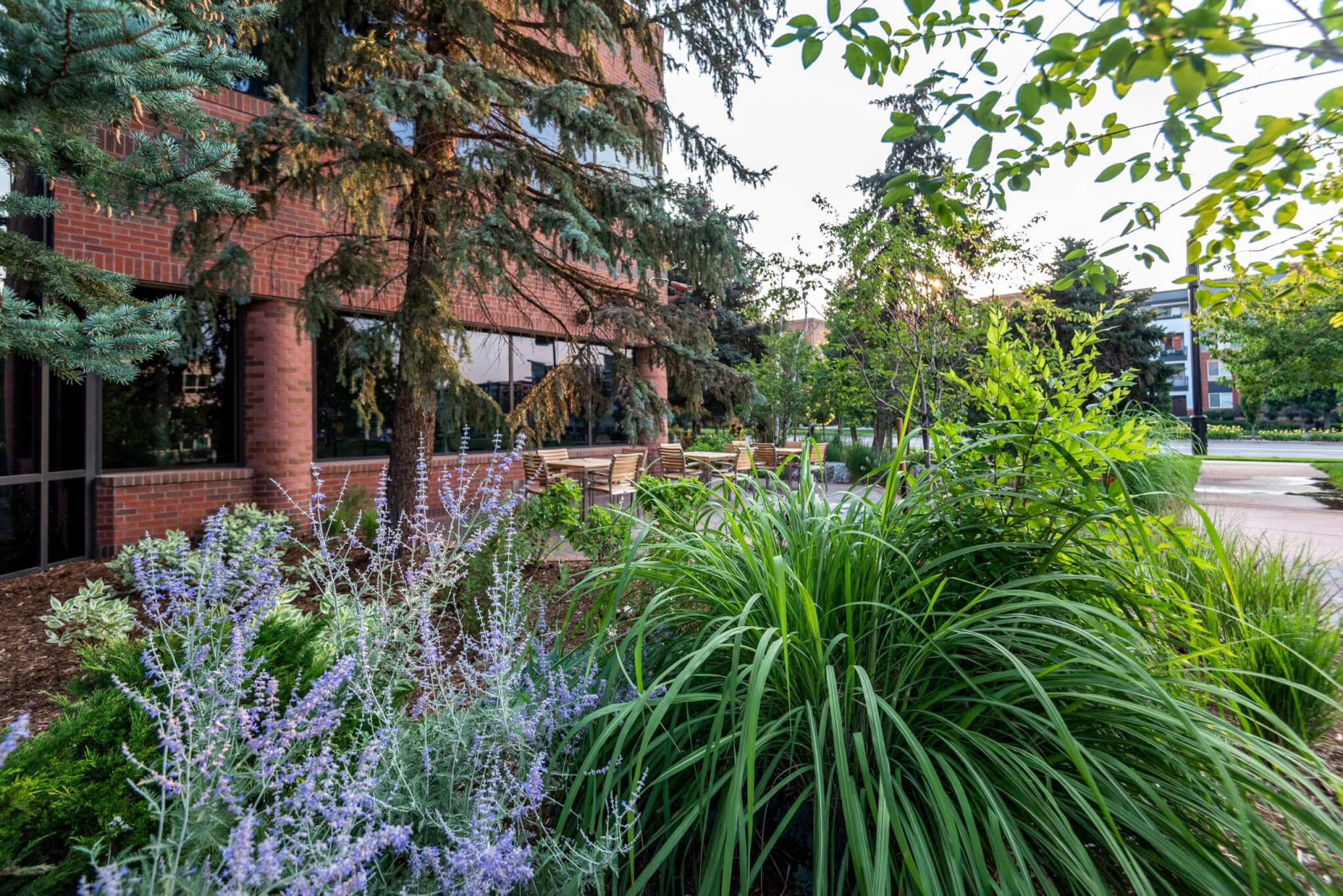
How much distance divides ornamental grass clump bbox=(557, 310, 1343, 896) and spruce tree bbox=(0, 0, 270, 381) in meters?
2.54

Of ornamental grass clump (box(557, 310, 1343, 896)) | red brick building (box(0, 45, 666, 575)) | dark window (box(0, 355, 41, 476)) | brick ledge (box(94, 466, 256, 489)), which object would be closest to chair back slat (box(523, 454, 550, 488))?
red brick building (box(0, 45, 666, 575))

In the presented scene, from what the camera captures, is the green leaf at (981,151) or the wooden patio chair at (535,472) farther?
the wooden patio chair at (535,472)

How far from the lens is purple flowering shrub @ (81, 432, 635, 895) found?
118 centimetres

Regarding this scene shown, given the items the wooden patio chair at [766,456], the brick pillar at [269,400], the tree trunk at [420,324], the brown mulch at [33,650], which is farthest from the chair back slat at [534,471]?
the wooden patio chair at [766,456]

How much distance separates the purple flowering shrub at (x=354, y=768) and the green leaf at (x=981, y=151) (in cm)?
171

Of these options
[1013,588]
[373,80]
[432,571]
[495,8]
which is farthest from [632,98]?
[1013,588]

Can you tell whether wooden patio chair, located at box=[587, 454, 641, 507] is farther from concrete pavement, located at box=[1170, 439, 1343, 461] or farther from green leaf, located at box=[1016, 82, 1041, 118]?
concrete pavement, located at box=[1170, 439, 1343, 461]

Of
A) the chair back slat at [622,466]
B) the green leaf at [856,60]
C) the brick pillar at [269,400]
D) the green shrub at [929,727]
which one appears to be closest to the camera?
the green shrub at [929,727]

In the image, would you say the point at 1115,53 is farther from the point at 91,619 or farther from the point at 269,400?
the point at 269,400

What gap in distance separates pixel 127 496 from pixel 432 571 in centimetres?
684

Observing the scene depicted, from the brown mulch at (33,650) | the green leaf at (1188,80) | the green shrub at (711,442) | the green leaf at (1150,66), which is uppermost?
the green leaf at (1150,66)

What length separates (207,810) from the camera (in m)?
1.30

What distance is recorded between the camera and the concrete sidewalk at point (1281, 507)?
5.77 m

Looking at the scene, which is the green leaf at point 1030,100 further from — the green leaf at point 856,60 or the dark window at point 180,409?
the dark window at point 180,409
